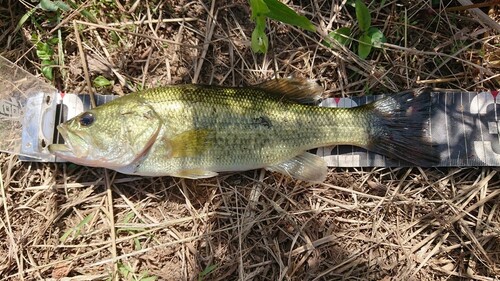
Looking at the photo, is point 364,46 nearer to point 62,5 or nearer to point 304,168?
point 304,168

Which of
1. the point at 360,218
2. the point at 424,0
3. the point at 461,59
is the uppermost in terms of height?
the point at 424,0

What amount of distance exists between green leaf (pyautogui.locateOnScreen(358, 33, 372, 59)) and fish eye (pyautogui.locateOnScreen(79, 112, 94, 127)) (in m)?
2.32

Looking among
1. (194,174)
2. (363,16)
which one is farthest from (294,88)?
(194,174)

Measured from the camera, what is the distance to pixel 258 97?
3363 mm

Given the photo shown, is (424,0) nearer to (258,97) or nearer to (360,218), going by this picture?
(258,97)

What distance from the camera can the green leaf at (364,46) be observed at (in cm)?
355

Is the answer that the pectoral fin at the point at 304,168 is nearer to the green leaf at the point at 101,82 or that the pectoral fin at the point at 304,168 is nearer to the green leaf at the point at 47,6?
the green leaf at the point at 101,82

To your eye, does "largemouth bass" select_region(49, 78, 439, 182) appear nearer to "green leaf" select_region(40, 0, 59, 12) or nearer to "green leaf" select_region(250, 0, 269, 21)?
"green leaf" select_region(250, 0, 269, 21)

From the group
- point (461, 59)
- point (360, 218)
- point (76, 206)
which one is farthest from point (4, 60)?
point (461, 59)

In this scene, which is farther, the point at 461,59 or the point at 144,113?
the point at 461,59

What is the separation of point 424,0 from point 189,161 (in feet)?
8.27

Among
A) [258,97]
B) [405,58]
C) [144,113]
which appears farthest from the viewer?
[405,58]

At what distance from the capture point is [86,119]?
317 cm

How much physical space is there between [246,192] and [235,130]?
589mm
